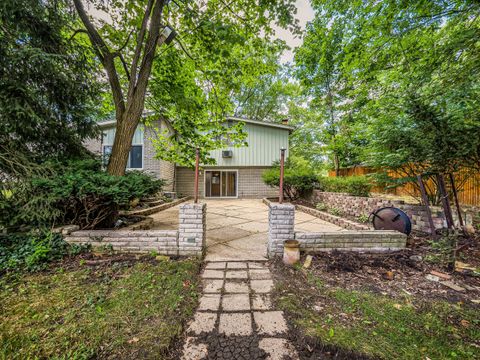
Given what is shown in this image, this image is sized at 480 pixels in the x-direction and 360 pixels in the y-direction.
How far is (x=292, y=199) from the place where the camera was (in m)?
9.17

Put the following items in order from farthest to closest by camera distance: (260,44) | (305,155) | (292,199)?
(305,155) < (292,199) < (260,44)

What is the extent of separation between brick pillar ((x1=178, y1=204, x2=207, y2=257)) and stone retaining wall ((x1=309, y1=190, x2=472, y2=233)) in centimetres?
456

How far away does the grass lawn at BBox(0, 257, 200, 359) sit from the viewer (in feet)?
4.89

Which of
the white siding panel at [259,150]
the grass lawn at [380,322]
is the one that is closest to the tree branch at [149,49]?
the grass lawn at [380,322]

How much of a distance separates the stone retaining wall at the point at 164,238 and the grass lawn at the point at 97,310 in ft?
1.18

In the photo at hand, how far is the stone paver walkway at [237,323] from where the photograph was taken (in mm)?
1508

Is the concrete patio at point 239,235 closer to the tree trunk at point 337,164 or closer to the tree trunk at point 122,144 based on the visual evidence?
the tree trunk at point 122,144

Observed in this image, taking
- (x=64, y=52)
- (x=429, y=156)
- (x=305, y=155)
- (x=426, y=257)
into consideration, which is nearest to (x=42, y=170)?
(x=64, y=52)

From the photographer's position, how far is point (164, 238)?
10.4ft

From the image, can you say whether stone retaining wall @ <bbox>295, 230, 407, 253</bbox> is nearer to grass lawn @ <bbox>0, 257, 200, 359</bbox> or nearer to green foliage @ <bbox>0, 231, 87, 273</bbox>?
grass lawn @ <bbox>0, 257, 200, 359</bbox>

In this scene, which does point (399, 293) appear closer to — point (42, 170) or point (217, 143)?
point (217, 143)

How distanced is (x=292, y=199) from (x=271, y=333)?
7.82 meters

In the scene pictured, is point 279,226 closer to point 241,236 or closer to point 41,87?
point 241,236

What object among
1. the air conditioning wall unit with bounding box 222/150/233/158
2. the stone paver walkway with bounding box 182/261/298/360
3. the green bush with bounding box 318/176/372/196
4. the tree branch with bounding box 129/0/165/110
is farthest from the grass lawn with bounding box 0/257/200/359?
the air conditioning wall unit with bounding box 222/150/233/158
